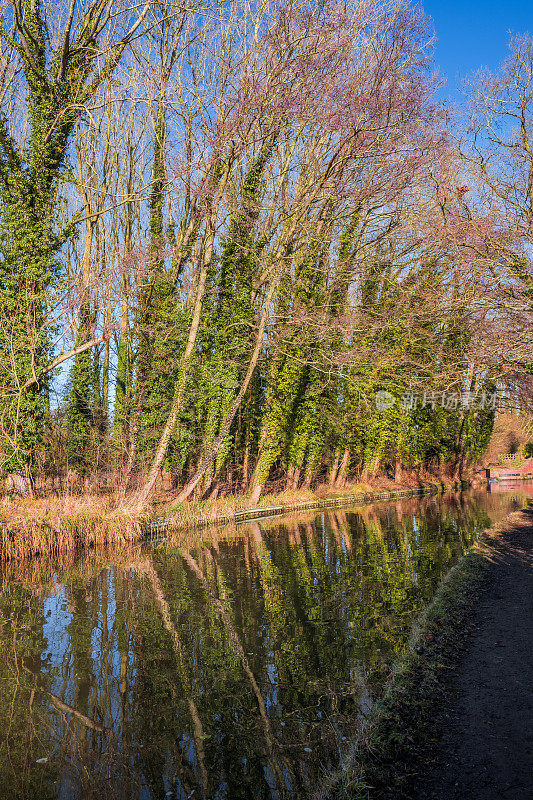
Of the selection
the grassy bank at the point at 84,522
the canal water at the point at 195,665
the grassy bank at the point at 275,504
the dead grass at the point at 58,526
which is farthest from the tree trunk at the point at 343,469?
the dead grass at the point at 58,526

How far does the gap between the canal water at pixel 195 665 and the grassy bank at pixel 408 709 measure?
0.60ft

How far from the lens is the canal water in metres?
3.86

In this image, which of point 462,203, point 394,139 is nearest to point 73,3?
point 394,139

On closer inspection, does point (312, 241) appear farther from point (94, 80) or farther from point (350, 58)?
point (94, 80)

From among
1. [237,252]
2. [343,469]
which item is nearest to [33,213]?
[237,252]

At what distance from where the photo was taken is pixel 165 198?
19547mm

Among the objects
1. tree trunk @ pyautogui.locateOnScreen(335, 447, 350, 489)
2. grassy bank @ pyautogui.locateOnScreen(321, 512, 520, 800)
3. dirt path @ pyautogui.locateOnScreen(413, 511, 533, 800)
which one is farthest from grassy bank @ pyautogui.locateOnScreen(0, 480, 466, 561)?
tree trunk @ pyautogui.locateOnScreen(335, 447, 350, 489)

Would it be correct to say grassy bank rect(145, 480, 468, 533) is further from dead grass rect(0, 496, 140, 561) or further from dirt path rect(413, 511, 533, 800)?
dirt path rect(413, 511, 533, 800)

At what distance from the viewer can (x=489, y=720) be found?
4227mm

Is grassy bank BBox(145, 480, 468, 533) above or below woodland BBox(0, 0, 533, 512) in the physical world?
below

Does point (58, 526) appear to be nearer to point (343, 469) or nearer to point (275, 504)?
point (275, 504)

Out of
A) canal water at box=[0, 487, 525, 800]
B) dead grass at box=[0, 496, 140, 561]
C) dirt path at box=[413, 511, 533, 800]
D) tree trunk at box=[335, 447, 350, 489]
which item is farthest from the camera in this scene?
tree trunk at box=[335, 447, 350, 489]

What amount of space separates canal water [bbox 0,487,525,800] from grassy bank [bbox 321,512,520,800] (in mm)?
181

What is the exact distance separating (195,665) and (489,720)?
2.83 metres
